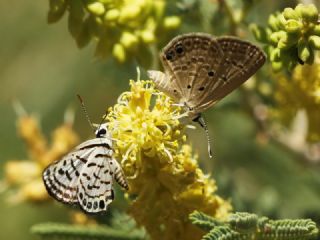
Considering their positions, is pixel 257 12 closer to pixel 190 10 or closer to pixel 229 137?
pixel 190 10

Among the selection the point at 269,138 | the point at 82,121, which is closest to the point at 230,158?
the point at 269,138

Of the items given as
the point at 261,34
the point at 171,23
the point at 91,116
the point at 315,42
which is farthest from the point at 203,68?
the point at 91,116

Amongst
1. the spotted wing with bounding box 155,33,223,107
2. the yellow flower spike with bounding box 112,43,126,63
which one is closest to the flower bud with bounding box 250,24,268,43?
the spotted wing with bounding box 155,33,223,107

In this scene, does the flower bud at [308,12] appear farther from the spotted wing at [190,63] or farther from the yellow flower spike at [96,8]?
the yellow flower spike at [96,8]

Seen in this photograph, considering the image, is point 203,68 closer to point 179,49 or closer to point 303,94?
point 179,49

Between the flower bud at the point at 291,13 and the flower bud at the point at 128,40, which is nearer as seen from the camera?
the flower bud at the point at 291,13

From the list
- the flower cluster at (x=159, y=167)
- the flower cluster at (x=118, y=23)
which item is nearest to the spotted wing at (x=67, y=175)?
the flower cluster at (x=159, y=167)
